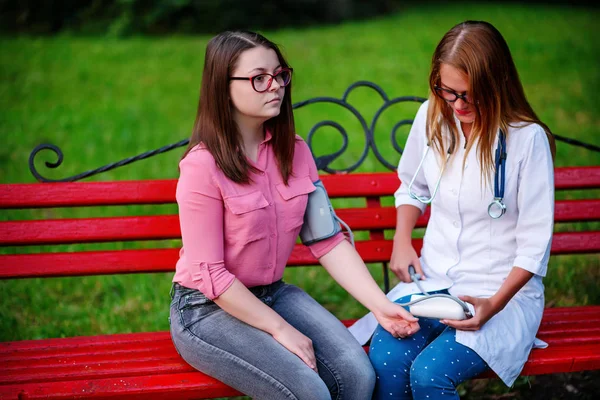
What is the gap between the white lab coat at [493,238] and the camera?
2.74m

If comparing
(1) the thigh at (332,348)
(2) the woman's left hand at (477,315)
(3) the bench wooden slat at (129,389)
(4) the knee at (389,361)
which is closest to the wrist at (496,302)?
(2) the woman's left hand at (477,315)

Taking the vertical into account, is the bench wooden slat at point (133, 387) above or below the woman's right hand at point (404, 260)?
below

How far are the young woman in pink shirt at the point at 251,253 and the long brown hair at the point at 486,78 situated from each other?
0.62m

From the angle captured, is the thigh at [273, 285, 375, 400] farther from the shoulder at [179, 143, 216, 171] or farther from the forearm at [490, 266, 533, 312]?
the shoulder at [179, 143, 216, 171]

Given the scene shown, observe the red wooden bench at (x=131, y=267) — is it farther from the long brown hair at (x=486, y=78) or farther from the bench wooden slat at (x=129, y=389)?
the long brown hair at (x=486, y=78)

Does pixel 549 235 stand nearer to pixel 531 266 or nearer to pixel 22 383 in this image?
pixel 531 266

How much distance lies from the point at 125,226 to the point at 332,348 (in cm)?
119

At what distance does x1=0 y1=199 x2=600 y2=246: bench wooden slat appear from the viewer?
3.29m

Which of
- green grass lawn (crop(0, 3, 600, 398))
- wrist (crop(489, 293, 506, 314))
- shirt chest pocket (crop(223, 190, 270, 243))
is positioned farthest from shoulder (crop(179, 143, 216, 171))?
green grass lawn (crop(0, 3, 600, 398))

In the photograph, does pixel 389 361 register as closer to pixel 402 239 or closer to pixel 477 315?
pixel 477 315

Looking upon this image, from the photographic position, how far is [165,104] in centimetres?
832

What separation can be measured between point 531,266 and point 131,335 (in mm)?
1669

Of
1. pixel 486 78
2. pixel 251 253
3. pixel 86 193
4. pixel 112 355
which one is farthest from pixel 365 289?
pixel 86 193

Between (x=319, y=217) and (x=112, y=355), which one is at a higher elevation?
(x=319, y=217)
